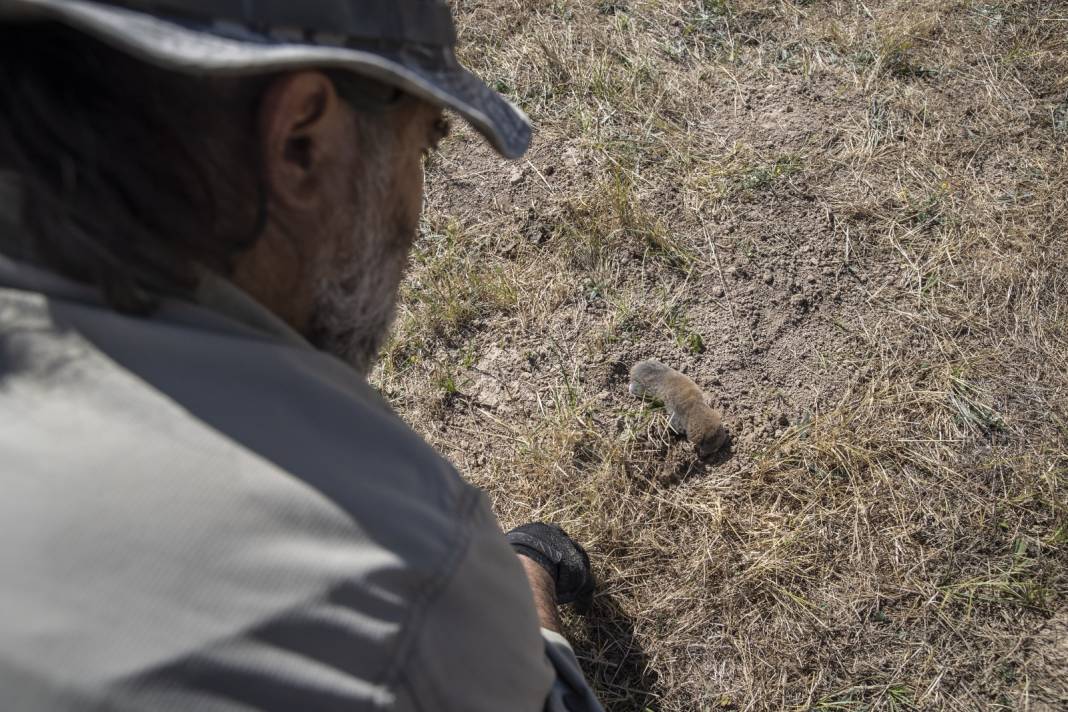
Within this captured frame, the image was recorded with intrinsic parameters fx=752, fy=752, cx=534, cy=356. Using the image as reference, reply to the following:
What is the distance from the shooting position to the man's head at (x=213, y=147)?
102 cm

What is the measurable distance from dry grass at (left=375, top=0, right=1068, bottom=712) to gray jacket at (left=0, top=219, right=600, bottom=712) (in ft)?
5.56

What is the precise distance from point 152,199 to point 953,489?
8.73 ft

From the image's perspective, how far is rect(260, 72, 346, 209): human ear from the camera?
1150mm

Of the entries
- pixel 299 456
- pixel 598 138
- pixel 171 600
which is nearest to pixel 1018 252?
pixel 598 138

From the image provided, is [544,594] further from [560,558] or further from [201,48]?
[201,48]

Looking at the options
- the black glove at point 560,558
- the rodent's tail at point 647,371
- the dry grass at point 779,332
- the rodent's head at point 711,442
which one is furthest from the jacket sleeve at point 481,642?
the rodent's tail at point 647,371

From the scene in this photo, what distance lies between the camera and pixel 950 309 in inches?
117

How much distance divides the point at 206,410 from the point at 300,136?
0.47m

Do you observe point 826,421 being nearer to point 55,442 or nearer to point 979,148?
point 979,148

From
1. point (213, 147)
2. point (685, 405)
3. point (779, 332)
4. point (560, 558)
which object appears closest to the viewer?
point (213, 147)

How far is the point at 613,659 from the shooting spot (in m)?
2.63

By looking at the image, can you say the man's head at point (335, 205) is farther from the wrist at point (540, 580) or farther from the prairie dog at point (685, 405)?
the prairie dog at point (685, 405)

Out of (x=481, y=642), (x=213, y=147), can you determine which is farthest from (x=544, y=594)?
(x=213, y=147)

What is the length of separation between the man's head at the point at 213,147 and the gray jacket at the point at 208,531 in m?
0.08
